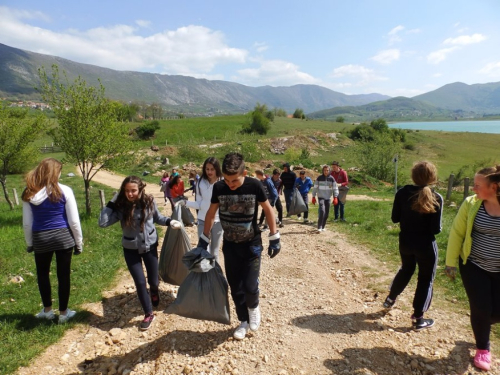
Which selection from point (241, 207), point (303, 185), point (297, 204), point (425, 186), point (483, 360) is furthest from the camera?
point (303, 185)

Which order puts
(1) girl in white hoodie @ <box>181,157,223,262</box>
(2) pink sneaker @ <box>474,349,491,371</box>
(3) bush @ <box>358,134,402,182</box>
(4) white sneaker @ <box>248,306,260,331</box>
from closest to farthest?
(2) pink sneaker @ <box>474,349,491,371</box> < (4) white sneaker @ <box>248,306,260,331</box> < (1) girl in white hoodie @ <box>181,157,223,262</box> < (3) bush @ <box>358,134,402,182</box>

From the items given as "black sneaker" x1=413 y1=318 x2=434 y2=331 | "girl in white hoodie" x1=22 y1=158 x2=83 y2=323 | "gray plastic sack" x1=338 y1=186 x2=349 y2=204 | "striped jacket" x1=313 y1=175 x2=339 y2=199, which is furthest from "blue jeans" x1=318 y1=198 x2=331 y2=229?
"girl in white hoodie" x1=22 y1=158 x2=83 y2=323

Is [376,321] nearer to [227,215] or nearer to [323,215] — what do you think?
[227,215]

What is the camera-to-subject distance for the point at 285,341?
3.81 metres

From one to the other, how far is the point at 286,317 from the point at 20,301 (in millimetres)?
4351

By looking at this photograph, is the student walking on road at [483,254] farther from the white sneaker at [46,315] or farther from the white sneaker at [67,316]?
the white sneaker at [46,315]

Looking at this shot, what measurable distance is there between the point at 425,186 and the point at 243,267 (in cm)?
250

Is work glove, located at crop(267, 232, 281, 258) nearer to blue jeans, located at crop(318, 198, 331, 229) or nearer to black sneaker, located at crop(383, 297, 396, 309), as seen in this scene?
black sneaker, located at crop(383, 297, 396, 309)

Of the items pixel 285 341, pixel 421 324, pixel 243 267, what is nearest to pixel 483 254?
pixel 421 324

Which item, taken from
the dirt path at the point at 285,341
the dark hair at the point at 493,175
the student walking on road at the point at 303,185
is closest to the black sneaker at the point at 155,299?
the dirt path at the point at 285,341

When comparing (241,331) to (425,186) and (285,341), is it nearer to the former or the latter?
(285,341)

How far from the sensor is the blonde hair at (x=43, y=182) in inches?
151

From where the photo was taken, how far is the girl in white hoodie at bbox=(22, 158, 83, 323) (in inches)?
152

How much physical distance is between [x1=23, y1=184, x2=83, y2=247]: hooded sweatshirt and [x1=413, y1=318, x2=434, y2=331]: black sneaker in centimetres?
471
